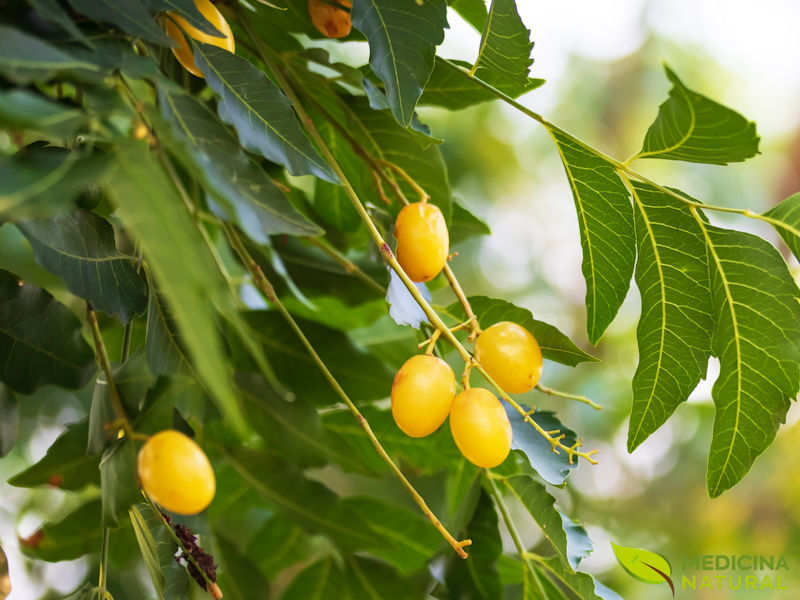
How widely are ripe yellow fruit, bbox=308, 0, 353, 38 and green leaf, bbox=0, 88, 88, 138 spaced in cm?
18

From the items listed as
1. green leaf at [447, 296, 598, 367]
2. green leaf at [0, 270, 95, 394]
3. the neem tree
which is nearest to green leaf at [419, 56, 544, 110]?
the neem tree

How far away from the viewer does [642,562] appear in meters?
0.38

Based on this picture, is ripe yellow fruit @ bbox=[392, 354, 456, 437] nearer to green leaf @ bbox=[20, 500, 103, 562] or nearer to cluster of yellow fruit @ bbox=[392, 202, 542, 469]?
cluster of yellow fruit @ bbox=[392, 202, 542, 469]

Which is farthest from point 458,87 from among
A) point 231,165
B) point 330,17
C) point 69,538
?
point 69,538

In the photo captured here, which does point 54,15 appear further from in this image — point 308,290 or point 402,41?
point 308,290

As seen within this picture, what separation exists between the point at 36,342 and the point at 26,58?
0.15 metres

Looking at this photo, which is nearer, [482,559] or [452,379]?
[452,379]

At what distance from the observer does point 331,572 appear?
0.49m

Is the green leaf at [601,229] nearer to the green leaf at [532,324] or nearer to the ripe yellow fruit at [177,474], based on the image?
the green leaf at [532,324]

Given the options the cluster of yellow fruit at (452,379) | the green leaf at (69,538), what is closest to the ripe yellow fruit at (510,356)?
the cluster of yellow fruit at (452,379)

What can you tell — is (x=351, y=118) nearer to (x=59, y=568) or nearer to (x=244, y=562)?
(x=244, y=562)

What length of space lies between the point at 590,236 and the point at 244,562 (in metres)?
0.28

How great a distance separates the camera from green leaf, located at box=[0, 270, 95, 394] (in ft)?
0.99

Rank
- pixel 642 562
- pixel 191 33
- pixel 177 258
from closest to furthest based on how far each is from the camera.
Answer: pixel 177 258
pixel 191 33
pixel 642 562
